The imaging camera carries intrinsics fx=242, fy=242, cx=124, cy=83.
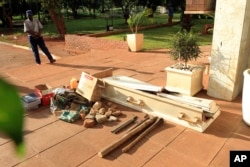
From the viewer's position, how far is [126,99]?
4.28m

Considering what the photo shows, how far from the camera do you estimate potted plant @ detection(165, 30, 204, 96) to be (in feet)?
14.3

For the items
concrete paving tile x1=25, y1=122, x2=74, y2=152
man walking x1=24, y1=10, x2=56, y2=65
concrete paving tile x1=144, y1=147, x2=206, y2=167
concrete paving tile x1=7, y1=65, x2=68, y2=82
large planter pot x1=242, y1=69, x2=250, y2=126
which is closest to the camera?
concrete paving tile x1=144, y1=147, x2=206, y2=167

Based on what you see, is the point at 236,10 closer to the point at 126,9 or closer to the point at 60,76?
the point at 60,76

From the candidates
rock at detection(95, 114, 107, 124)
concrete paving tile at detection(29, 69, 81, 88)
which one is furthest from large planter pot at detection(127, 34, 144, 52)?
rock at detection(95, 114, 107, 124)

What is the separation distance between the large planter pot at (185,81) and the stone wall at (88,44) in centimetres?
456

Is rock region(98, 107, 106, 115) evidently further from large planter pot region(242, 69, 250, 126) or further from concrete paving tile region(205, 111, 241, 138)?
large planter pot region(242, 69, 250, 126)

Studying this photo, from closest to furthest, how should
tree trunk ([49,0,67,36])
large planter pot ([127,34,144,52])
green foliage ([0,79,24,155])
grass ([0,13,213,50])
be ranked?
green foliage ([0,79,24,155]) → large planter pot ([127,34,144,52]) → grass ([0,13,213,50]) → tree trunk ([49,0,67,36])

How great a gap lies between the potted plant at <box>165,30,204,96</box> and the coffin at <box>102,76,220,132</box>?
382mm

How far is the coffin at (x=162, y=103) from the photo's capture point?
3459 mm

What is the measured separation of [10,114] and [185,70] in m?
4.37

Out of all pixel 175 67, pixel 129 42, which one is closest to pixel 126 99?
pixel 175 67

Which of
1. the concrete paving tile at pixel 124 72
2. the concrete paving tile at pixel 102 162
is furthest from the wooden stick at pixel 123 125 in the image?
the concrete paving tile at pixel 124 72

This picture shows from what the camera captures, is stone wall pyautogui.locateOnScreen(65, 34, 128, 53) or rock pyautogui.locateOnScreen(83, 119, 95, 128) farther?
stone wall pyautogui.locateOnScreen(65, 34, 128, 53)

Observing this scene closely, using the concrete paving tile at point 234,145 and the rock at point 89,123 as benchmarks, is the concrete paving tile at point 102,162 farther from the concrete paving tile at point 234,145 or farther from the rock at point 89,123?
the concrete paving tile at point 234,145
